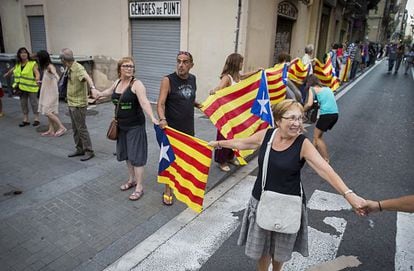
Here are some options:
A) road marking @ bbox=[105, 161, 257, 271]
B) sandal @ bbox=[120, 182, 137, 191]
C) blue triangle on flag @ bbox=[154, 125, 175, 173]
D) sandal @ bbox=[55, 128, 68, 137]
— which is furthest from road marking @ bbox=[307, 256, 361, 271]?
sandal @ bbox=[55, 128, 68, 137]

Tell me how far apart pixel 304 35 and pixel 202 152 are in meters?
13.1

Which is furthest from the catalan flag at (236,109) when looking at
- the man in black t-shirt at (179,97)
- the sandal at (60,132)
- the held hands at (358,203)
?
the sandal at (60,132)

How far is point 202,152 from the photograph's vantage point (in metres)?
3.53

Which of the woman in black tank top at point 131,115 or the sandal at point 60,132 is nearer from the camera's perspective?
the woman in black tank top at point 131,115

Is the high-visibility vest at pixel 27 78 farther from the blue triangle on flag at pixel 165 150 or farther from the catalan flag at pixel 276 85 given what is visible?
the catalan flag at pixel 276 85

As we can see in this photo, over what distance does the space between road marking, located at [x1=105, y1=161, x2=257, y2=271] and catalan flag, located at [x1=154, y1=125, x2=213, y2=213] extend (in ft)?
1.21

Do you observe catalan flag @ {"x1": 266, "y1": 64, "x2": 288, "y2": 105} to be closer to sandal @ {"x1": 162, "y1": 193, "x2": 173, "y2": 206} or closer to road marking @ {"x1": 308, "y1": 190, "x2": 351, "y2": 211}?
road marking @ {"x1": 308, "y1": 190, "x2": 351, "y2": 211}

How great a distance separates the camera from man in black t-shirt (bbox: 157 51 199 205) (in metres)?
3.96

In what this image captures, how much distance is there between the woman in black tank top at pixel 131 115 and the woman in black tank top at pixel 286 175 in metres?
1.93

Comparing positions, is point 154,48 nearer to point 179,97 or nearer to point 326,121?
point 326,121

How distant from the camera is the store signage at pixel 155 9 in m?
9.69

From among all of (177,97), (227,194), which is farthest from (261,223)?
(227,194)

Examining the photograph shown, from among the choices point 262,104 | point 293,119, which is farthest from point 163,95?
point 293,119

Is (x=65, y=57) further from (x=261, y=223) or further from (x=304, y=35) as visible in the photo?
(x=304, y=35)
